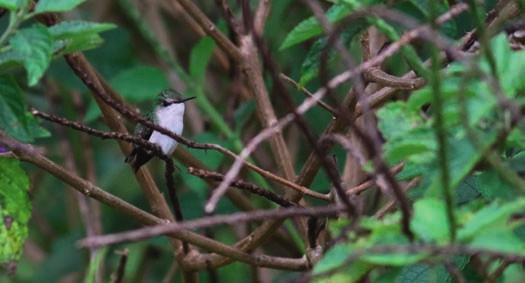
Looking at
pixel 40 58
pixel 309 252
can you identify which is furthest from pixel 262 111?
pixel 40 58

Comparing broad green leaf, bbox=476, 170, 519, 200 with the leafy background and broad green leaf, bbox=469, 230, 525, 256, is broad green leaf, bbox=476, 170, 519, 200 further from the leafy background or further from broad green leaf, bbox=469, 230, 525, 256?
broad green leaf, bbox=469, 230, 525, 256

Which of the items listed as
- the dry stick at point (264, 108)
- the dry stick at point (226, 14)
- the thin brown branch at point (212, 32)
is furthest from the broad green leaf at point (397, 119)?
the thin brown branch at point (212, 32)

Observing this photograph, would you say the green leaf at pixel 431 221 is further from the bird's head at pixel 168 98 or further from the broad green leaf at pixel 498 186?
the bird's head at pixel 168 98

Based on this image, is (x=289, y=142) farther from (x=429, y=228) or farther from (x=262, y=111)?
(x=429, y=228)

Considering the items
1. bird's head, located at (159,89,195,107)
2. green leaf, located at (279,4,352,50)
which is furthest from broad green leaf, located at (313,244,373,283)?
bird's head, located at (159,89,195,107)

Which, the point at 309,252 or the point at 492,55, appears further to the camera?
the point at 309,252

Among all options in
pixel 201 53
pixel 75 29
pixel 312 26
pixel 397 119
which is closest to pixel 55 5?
pixel 75 29
